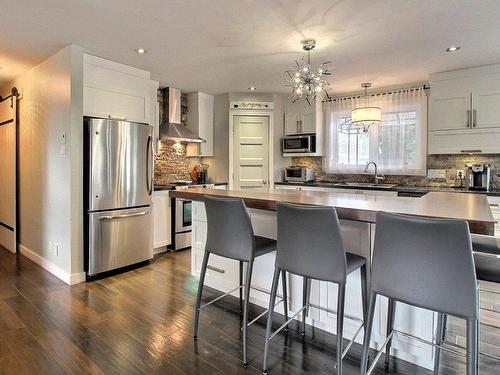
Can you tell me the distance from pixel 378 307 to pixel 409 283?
665 mm

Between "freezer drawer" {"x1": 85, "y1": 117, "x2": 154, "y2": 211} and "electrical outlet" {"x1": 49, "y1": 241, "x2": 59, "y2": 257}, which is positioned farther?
"electrical outlet" {"x1": 49, "y1": 241, "x2": 59, "y2": 257}

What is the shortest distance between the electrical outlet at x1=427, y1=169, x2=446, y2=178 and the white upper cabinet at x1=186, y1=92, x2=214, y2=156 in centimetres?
348

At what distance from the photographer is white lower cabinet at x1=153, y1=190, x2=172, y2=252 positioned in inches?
170

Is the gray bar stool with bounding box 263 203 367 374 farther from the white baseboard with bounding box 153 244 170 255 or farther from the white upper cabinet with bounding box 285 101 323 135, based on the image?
the white upper cabinet with bounding box 285 101 323 135

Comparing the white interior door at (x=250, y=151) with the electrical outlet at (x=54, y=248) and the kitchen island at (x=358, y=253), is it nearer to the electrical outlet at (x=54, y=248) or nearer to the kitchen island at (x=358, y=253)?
the kitchen island at (x=358, y=253)

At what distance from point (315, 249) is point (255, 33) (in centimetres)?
213

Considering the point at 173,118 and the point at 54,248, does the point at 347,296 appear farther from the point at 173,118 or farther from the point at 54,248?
the point at 173,118

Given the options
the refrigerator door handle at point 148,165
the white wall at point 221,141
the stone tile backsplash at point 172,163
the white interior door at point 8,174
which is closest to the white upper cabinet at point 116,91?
the refrigerator door handle at point 148,165

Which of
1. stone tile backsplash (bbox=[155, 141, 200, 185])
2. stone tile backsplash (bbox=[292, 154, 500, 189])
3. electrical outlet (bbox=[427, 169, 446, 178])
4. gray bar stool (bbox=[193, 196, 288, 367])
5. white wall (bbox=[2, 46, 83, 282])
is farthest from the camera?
stone tile backsplash (bbox=[155, 141, 200, 185])

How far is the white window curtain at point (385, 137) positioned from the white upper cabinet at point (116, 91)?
3.01 metres

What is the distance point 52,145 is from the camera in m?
3.59

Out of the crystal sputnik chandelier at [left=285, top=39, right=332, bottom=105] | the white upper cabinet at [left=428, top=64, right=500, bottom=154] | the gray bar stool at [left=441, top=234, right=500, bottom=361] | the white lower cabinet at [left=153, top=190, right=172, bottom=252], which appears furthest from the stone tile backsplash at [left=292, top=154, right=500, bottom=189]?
the white lower cabinet at [left=153, top=190, right=172, bottom=252]

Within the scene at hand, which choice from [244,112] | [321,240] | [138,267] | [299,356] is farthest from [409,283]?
[244,112]

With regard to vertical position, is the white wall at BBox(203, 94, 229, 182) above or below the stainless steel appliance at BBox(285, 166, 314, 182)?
above
